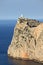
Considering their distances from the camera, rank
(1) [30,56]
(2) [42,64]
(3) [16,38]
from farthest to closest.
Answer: (3) [16,38] → (1) [30,56] → (2) [42,64]

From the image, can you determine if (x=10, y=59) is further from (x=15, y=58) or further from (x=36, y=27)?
(x=36, y=27)

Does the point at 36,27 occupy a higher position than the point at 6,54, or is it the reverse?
the point at 36,27

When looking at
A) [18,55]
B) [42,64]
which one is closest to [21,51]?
[18,55]

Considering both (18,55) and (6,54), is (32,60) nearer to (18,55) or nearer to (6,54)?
(18,55)

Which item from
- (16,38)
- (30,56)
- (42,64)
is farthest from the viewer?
(16,38)

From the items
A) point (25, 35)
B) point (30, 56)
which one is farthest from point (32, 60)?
point (25, 35)

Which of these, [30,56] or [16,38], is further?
[16,38]
